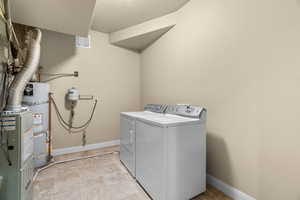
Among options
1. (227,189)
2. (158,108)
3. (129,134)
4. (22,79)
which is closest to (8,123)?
(22,79)

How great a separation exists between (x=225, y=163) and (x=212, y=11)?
6.28 feet

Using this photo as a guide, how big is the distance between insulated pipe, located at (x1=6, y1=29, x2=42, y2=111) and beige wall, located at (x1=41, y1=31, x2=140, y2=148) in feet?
2.75

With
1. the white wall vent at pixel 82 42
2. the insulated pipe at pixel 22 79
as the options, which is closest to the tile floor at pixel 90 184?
the insulated pipe at pixel 22 79

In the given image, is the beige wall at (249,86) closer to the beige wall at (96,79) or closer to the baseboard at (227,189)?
the baseboard at (227,189)

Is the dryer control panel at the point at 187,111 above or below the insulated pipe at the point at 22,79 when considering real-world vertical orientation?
below

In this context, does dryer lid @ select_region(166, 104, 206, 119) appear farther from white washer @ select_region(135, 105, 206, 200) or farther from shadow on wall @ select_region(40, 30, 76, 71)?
shadow on wall @ select_region(40, 30, 76, 71)

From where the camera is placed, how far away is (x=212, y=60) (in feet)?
6.02

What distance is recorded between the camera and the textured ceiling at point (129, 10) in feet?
7.21

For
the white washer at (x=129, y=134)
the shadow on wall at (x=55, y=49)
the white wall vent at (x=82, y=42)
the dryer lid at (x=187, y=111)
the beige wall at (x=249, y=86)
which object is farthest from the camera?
the white wall vent at (x=82, y=42)

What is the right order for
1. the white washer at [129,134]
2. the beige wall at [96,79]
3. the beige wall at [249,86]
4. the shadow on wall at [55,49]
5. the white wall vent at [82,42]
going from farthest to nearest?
the white wall vent at [82,42], the beige wall at [96,79], the shadow on wall at [55,49], the white washer at [129,134], the beige wall at [249,86]

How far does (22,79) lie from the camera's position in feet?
5.40

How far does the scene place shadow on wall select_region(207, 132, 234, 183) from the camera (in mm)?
1679

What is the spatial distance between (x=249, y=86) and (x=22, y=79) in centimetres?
252

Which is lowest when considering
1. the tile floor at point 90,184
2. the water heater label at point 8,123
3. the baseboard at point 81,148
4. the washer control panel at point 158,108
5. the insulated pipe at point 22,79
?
the tile floor at point 90,184
